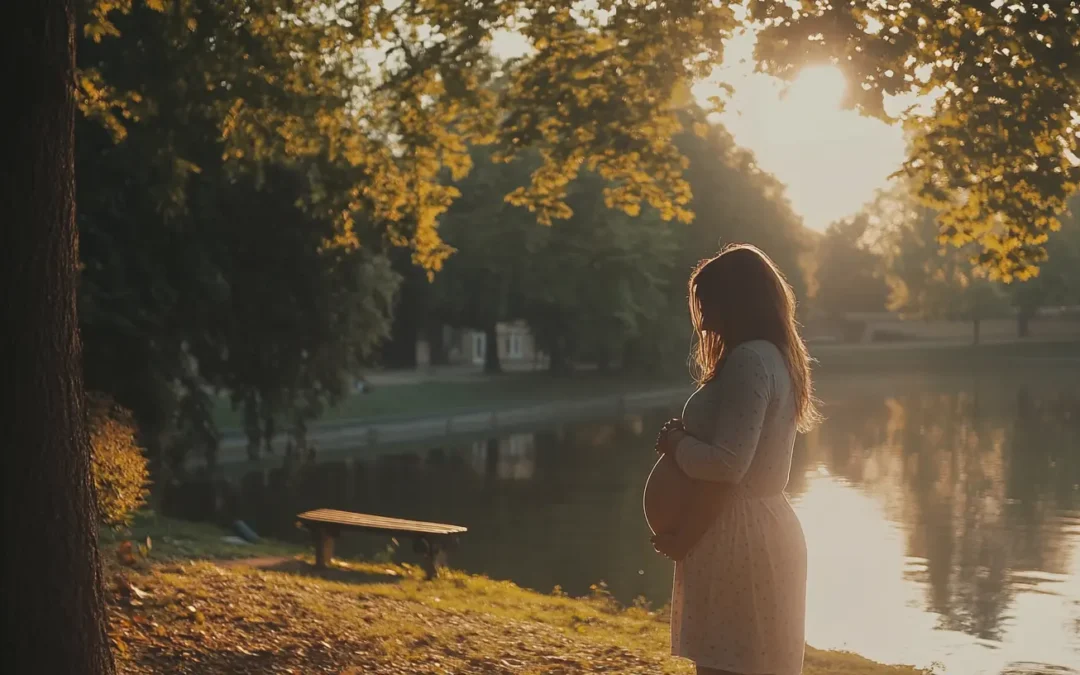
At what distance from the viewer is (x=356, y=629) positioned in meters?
8.32

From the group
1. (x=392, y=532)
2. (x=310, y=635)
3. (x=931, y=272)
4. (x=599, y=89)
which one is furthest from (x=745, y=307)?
(x=931, y=272)

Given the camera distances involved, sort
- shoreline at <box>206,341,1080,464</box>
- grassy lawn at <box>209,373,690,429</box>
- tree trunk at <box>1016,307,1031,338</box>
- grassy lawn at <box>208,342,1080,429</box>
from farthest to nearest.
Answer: tree trunk at <box>1016,307,1031,338</box>
grassy lawn at <box>208,342,1080,429</box>
grassy lawn at <box>209,373,690,429</box>
shoreline at <box>206,341,1080,464</box>

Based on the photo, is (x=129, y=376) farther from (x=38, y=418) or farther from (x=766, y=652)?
(x=766, y=652)

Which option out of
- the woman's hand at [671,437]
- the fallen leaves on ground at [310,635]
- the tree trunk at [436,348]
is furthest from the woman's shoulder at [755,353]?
the tree trunk at [436,348]

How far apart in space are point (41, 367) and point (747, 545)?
112 inches

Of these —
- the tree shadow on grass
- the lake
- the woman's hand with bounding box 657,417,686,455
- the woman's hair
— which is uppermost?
the woman's hair

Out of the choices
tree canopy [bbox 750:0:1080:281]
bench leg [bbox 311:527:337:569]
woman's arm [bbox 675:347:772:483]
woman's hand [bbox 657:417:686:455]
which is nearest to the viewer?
woman's arm [bbox 675:347:772:483]

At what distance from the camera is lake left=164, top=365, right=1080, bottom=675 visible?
1245cm

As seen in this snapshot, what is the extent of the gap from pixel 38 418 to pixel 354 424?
29.8 m

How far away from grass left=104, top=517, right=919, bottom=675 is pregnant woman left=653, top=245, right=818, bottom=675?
3373 millimetres

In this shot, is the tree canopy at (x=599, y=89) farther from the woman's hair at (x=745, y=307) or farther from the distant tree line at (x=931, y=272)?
the distant tree line at (x=931, y=272)

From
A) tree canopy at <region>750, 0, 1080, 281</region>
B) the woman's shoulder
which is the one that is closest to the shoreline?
tree canopy at <region>750, 0, 1080, 281</region>

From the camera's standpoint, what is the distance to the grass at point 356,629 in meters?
7.34

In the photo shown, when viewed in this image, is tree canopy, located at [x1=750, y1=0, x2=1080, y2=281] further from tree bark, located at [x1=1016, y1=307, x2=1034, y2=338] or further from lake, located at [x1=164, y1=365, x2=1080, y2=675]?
tree bark, located at [x1=1016, y1=307, x2=1034, y2=338]
